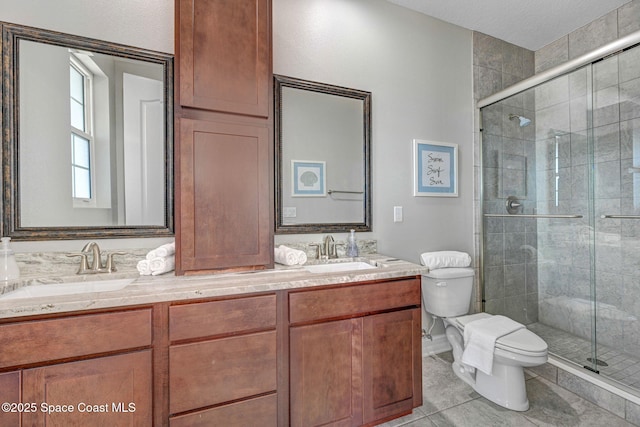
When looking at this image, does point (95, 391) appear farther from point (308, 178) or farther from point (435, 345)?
point (435, 345)

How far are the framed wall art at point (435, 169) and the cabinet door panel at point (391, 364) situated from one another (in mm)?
1098

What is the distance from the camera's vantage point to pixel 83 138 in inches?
59.1

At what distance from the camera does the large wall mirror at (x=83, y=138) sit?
4.57 ft

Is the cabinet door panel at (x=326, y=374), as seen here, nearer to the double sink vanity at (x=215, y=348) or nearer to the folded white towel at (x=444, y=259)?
the double sink vanity at (x=215, y=348)

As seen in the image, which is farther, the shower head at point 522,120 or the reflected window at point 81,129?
the shower head at point 522,120

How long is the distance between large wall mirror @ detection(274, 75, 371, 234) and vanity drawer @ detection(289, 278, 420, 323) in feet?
2.01

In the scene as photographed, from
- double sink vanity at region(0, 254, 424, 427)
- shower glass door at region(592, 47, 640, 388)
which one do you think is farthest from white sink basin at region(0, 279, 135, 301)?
shower glass door at region(592, 47, 640, 388)

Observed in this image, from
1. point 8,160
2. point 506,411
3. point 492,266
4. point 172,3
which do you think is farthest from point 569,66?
point 8,160

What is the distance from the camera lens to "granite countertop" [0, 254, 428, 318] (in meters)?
1.03

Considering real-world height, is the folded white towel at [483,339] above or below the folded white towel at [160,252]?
below

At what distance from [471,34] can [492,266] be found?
2043 millimetres

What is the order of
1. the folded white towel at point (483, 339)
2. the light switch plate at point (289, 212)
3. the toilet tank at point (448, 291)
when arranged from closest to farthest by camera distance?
1. the folded white towel at point (483, 339)
2. the light switch plate at point (289, 212)
3. the toilet tank at point (448, 291)

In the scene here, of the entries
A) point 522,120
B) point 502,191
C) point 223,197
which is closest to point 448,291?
point 502,191

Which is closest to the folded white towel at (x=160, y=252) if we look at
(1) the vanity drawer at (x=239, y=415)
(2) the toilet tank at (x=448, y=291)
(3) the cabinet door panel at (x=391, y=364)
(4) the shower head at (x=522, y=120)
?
(1) the vanity drawer at (x=239, y=415)
